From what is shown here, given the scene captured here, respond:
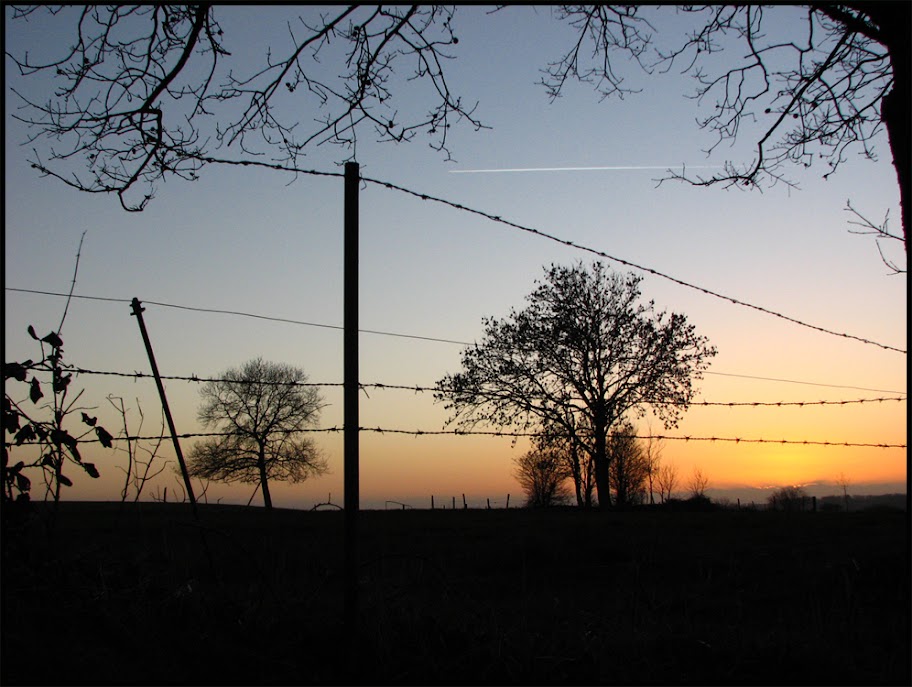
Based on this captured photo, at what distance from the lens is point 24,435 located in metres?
4.54

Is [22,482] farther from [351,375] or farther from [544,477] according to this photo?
[544,477]

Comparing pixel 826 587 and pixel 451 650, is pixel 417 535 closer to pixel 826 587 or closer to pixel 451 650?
pixel 826 587

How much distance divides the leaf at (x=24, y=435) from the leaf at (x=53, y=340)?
1.61 ft

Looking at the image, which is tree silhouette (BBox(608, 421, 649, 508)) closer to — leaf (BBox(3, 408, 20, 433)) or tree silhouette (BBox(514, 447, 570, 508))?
tree silhouette (BBox(514, 447, 570, 508))

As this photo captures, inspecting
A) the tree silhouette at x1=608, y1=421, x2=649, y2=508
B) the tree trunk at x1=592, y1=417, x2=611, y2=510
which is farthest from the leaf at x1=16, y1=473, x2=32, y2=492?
the tree silhouette at x1=608, y1=421, x2=649, y2=508

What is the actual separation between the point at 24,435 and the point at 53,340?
57cm

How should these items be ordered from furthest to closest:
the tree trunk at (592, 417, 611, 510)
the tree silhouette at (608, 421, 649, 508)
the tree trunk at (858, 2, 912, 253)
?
1. the tree silhouette at (608, 421, 649, 508)
2. the tree trunk at (592, 417, 611, 510)
3. the tree trunk at (858, 2, 912, 253)

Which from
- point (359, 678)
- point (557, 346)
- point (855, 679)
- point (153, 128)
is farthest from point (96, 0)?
point (557, 346)

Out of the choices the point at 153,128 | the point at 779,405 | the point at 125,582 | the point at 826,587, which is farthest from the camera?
the point at 826,587

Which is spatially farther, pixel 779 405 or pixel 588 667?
pixel 779 405

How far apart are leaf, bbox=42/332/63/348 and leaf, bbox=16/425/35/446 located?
49cm

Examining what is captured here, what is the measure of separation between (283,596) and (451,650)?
1.26 metres

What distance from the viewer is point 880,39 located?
631cm

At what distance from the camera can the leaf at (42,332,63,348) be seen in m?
4.68
